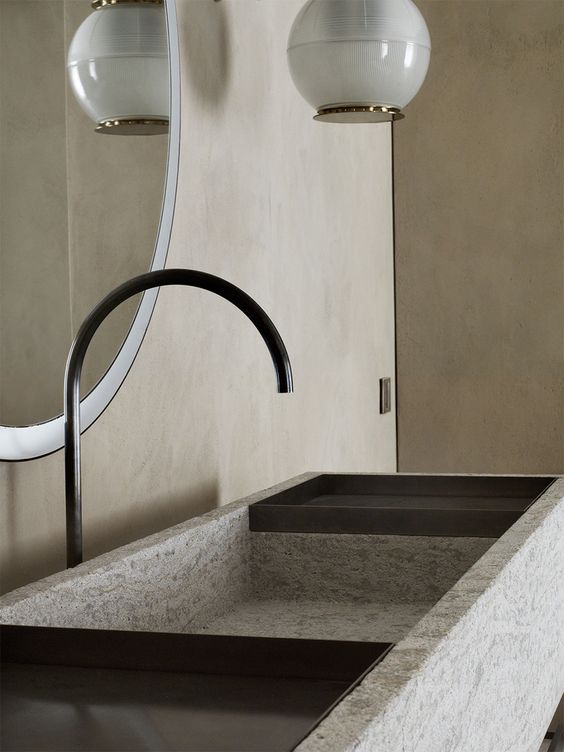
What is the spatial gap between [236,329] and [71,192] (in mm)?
682

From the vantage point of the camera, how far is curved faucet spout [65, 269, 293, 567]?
1.02m

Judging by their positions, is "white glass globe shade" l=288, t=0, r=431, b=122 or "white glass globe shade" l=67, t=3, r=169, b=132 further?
"white glass globe shade" l=288, t=0, r=431, b=122

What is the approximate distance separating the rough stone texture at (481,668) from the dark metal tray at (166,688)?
3 cm

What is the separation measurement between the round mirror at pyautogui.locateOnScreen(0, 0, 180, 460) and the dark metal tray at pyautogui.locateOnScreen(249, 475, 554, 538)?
307mm

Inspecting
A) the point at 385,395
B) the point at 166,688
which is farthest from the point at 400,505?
the point at 385,395

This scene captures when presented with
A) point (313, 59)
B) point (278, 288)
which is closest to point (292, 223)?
point (278, 288)

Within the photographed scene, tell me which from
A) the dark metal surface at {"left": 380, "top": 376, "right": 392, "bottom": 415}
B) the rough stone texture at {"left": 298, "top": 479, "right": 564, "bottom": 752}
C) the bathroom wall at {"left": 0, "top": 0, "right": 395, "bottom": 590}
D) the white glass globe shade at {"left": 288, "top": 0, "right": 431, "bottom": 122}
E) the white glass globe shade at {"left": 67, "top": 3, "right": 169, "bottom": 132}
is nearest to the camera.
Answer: the rough stone texture at {"left": 298, "top": 479, "right": 564, "bottom": 752}

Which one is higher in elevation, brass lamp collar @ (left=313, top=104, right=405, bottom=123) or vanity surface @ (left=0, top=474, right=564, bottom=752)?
brass lamp collar @ (left=313, top=104, right=405, bottom=123)

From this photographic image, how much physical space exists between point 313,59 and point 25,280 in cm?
85

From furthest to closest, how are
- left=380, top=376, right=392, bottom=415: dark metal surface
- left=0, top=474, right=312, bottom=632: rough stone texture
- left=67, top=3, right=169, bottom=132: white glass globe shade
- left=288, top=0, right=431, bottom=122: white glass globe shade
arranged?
left=380, top=376, right=392, bottom=415: dark metal surface → left=288, top=0, right=431, bottom=122: white glass globe shade → left=67, top=3, right=169, bottom=132: white glass globe shade → left=0, top=474, right=312, bottom=632: rough stone texture

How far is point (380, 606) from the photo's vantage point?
1.33 meters

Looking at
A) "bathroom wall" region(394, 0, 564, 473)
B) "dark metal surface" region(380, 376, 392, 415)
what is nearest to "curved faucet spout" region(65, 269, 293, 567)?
"dark metal surface" region(380, 376, 392, 415)

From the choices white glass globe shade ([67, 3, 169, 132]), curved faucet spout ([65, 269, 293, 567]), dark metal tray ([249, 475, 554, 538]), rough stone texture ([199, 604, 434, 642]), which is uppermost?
white glass globe shade ([67, 3, 169, 132])

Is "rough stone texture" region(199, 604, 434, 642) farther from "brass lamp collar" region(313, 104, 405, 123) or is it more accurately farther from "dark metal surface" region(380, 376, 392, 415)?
"dark metal surface" region(380, 376, 392, 415)
